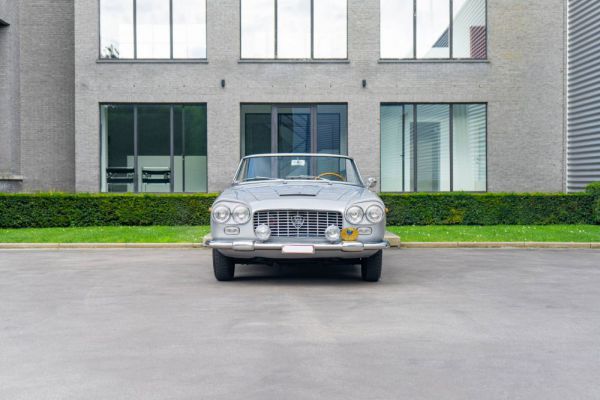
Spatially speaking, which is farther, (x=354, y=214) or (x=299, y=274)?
(x=299, y=274)

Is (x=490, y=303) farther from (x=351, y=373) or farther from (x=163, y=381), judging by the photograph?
(x=163, y=381)

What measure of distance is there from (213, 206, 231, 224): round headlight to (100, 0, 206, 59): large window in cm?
1215

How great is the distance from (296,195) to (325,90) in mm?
11349

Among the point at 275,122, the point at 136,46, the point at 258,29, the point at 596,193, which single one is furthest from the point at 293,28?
the point at 596,193

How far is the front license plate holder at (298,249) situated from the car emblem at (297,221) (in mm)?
340

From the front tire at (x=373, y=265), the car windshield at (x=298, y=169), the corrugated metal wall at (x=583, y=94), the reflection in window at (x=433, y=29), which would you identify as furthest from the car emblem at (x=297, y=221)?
the reflection in window at (x=433, y=29)

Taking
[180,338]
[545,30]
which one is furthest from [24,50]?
[180,338]

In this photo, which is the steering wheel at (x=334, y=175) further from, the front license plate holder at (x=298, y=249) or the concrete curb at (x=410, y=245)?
the concrete curb at (x=410, y=245)

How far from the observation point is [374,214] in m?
7.99

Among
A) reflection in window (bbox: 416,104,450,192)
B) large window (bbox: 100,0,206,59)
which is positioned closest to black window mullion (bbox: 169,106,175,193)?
large window (bbox: 100,0,206,59)

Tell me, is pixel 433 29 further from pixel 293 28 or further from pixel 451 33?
pixel 293 28

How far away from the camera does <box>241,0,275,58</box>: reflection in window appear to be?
63.4 feet

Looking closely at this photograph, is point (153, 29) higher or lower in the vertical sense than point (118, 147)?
Answer: higher

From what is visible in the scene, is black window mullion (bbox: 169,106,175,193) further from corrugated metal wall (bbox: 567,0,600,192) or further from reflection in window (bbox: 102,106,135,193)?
corrugated metal wall (bbox: 567,0,600,192)
